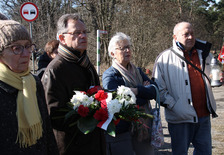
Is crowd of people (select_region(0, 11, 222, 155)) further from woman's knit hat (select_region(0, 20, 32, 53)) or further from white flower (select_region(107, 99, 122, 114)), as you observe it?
white flower (select_region(107, 99, 122, 114))

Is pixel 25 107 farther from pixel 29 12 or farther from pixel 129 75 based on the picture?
pixel 29 12

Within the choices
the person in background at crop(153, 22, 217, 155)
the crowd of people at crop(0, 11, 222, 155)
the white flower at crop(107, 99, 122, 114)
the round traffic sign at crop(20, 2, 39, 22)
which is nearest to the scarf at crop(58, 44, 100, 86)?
the crowd of people at crop(0, 11, 222, 155)

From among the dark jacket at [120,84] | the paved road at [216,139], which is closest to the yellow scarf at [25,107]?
the dark jacket at [120,84]

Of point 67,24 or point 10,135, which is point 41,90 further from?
point 67,24

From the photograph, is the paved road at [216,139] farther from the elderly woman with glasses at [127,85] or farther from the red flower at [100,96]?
the red flower at [100,96]

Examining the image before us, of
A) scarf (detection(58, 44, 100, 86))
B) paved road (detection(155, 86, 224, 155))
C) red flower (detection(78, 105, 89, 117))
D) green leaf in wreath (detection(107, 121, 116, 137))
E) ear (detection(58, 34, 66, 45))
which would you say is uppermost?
ear (detection(58, 34, 66, 45))

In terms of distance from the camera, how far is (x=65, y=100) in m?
2.25

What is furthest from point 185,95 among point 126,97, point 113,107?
point 113,107

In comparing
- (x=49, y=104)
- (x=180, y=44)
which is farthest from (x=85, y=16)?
(x=49, y=104)

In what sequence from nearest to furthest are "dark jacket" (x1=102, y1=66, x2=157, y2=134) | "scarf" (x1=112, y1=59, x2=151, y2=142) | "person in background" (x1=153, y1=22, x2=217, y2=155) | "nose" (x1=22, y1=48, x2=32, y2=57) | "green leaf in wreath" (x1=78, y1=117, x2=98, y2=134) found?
"nose" (x1=22, y1=48, x2=32, y2=57)
"green leaf in wreath" (x1=78, y1=117, x2=98, y2=134)
"dark jacket" (x1=102, y1=66, x2=157, y2=134)
"scarf" (x1=112, y1=59, x2=151, y2=142)
"person in background" (x1=153, y1=22, x2=217, y2=155)

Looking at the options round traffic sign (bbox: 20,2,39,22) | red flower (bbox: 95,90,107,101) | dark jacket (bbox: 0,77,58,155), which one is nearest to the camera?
dark jacket (bbox: 0,77,58,155)

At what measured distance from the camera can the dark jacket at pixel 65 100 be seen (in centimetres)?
218

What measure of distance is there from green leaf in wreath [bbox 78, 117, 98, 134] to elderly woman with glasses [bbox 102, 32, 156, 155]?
0.78m

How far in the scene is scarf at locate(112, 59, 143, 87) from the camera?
117 inches
